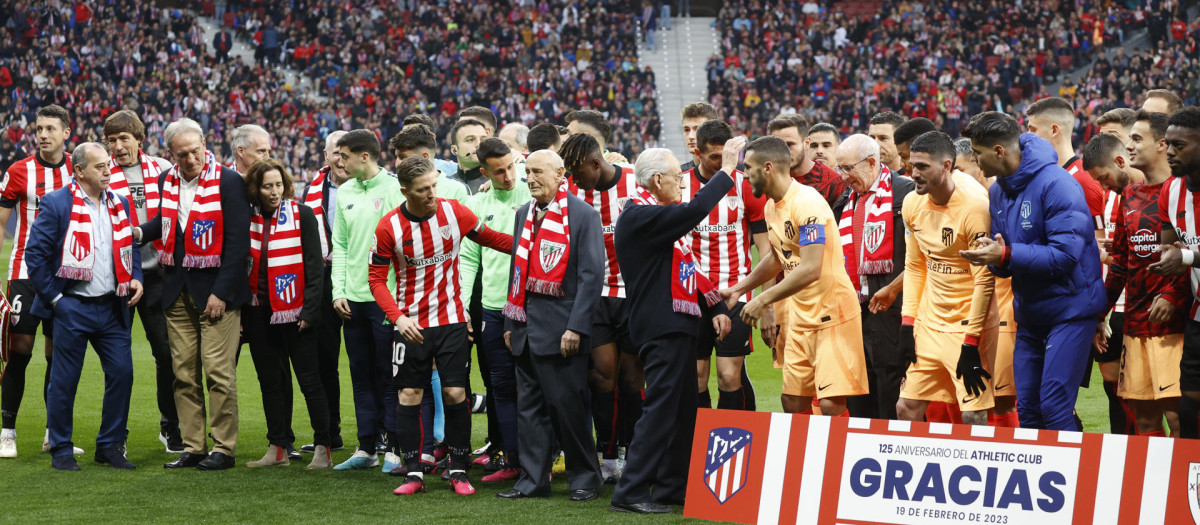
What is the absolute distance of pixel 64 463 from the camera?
751 centimetres

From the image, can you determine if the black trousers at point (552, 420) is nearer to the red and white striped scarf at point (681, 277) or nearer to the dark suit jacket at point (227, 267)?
the red and white striped scarf at point (681, 277)

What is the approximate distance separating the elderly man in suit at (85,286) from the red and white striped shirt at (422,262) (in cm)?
216

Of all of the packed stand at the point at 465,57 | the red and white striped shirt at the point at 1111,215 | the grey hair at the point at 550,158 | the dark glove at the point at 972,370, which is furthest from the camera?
the packed stand at the point at 465,57

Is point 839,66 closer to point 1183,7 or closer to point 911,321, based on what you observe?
point 1183,7

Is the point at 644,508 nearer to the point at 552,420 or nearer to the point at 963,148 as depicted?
the point at 552,420

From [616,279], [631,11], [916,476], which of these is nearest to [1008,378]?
[916,476]

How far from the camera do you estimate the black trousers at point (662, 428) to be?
608cm

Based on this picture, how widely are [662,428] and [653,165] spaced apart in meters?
1.41

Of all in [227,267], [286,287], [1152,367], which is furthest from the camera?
[286,287]

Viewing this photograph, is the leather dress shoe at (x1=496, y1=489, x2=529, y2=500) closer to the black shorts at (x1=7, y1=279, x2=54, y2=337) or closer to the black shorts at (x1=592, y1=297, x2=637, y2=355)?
the black shorts at (x1=592, y1=297, x2=637, y2=355)

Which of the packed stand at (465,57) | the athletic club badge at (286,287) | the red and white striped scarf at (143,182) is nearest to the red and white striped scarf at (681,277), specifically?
the athletic club badge at (286,287)

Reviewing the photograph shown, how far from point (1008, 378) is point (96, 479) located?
5510 mm

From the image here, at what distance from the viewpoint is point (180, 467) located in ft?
24.8

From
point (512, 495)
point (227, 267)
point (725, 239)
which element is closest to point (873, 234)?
point (725, 239)
